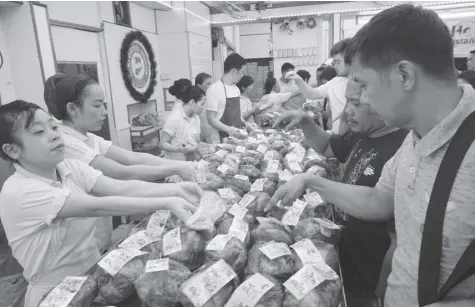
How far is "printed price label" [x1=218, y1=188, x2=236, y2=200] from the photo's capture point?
1630 millimetres

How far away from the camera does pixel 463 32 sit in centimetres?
707

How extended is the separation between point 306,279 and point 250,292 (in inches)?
6.9

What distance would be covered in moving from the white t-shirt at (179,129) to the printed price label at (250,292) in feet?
9.16

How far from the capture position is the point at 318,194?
1.59 meters

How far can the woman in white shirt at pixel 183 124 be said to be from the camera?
3689 mm

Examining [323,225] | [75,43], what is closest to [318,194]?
[323,225]

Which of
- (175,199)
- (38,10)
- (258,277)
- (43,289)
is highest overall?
(38,10)

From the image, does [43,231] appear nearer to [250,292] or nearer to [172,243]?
[172,243]

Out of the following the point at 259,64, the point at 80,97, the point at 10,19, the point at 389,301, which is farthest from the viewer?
the point at 259,64

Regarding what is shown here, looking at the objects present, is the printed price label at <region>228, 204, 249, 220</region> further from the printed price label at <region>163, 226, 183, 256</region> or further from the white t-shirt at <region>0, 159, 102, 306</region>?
the white t-shirt at <region>0, 159, 102, 306</region>

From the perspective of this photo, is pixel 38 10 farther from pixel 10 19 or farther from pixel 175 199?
pixel 175 199

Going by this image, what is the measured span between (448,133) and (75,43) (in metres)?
4.28

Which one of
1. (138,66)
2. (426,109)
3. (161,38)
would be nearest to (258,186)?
(426,109)

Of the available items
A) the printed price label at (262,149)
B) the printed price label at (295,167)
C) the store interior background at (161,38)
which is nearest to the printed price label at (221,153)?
the printed price label at (262,149)
